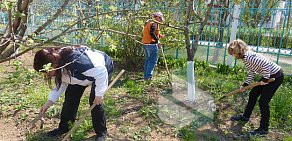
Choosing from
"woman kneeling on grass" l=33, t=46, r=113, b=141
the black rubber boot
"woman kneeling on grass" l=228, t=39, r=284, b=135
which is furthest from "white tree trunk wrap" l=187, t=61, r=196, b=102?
"woman kneeling on grass" l=33, t=46, r=113, b=141

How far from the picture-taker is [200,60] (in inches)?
278

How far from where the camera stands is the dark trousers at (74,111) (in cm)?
317

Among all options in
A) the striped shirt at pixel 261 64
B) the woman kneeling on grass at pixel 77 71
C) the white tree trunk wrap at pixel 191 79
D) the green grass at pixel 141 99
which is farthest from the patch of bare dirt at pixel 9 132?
the striped shirt at pixel 261 64

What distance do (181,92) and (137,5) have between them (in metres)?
2.50

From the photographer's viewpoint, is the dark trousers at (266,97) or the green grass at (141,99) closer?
the dark trousers at (266,97)

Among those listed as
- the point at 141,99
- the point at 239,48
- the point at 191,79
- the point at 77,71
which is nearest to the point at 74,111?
the point at 77,71

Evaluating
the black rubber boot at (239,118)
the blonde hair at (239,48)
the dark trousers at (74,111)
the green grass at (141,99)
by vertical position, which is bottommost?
the black rubber boot at (239,118)

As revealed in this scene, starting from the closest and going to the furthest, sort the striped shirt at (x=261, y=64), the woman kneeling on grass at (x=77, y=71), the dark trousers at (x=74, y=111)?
the woman kneeling on grass at (x=77, y=71) → the dark trousers at (x=74, y=111) → the striped shirt at (x=261, y=64)

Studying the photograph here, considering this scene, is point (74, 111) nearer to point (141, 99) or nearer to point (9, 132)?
point (9, 132)

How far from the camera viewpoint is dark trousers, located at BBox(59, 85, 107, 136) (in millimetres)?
3170

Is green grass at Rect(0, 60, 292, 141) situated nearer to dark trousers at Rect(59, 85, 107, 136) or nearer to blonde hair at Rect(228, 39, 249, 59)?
dark trousers at Rect(59, 85, 107, 136)

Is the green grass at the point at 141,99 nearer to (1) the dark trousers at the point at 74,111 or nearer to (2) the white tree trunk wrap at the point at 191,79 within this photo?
(1) the dark trousers at the point at 74,111

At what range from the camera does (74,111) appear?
3.47m

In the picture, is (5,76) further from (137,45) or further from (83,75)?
(83,75)
